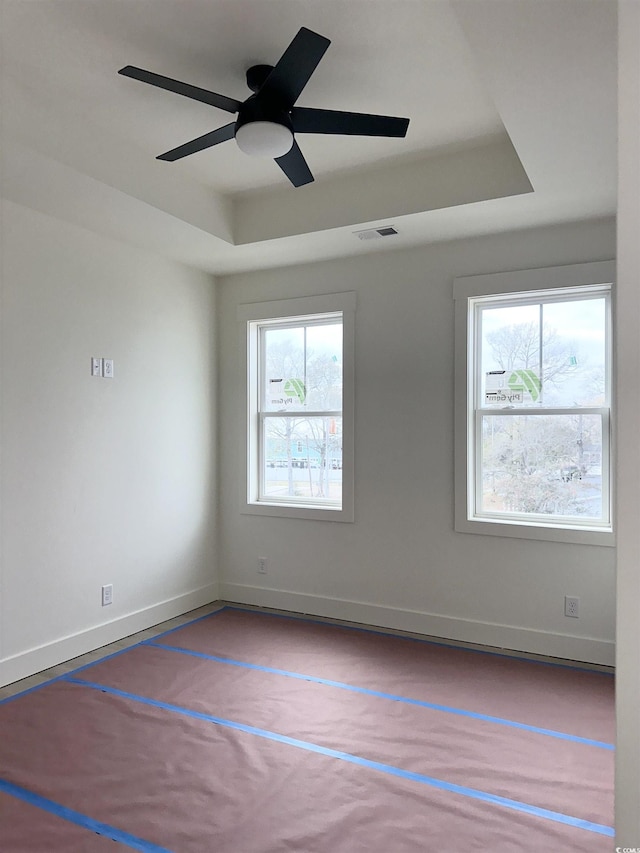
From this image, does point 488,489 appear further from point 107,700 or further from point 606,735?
point 107,700

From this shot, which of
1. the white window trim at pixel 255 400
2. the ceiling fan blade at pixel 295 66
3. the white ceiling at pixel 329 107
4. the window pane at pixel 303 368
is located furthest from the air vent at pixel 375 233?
the ceiling fan blade at pixel 295 66

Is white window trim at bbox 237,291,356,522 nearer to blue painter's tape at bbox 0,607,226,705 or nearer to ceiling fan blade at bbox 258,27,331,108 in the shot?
blue painter's tape at bbox 0,607,226,705

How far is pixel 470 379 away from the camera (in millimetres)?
4031

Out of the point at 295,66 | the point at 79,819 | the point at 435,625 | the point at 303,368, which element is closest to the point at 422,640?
the point at 435,625

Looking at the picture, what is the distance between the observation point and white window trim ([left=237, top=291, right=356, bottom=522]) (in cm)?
444

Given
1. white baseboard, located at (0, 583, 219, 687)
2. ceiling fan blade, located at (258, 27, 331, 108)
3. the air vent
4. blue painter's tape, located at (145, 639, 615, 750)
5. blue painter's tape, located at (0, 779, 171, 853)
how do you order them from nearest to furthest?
1. ceiling fan blade, located at (258, 27, 331, 108)
2. blue painter's tape, located at (0, 779, 171, 853)
3. blue painter's tape, located at (145, 639, 615, 750)
4. white baseboard, located at (0, 583, 219, 687)
5. the air vent

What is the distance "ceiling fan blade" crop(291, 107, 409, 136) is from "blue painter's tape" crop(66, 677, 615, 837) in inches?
100

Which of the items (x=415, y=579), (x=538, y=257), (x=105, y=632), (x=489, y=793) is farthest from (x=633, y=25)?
(x=105, y=632)

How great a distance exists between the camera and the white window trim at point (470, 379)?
3.65 m

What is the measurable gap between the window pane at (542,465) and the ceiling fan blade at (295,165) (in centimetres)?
198

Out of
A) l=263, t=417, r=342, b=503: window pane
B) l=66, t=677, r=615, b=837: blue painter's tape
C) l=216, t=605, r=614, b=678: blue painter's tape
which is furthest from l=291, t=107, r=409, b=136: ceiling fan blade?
l=216, t=605, r=614, b=678: blue painter's tape

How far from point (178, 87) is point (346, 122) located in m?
0.65

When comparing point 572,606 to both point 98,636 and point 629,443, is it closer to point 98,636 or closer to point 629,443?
point 98,636

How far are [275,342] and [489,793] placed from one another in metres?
3.46
